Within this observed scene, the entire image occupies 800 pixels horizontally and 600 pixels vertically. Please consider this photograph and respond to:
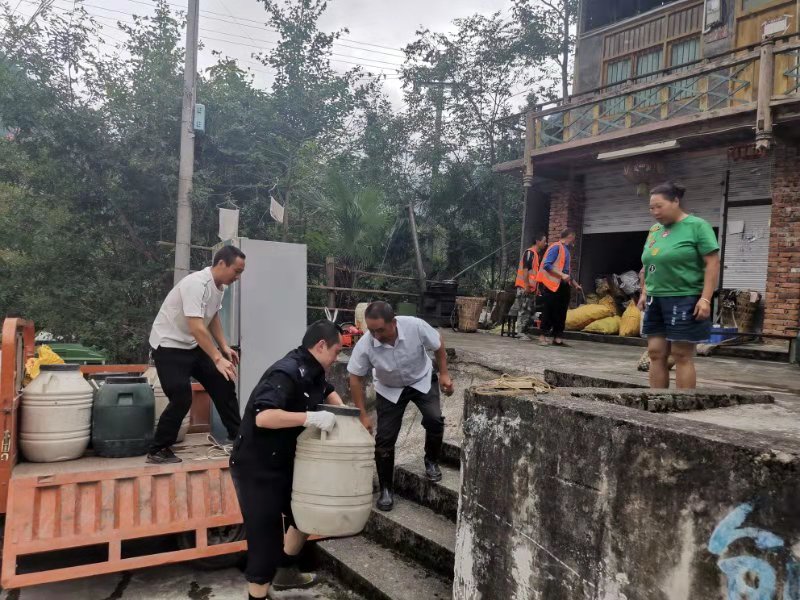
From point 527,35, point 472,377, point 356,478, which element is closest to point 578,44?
point 527,35

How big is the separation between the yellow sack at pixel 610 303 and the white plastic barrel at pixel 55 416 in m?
8.30

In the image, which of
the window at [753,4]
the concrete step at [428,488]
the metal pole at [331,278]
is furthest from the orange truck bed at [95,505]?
the window at [753,4]

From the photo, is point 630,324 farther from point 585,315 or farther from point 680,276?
point 680,276

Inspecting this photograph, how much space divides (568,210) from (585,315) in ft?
7.49

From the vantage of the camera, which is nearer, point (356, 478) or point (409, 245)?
point (356, 478)

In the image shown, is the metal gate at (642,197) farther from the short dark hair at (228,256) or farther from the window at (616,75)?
the short dark hair at (228,256)

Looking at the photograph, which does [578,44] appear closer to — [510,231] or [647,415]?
[510,231]

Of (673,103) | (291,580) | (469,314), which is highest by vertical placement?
(673,103)

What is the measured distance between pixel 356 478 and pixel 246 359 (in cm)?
308

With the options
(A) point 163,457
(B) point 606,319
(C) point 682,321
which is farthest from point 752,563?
(B) point 606,319

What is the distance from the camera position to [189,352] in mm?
4082

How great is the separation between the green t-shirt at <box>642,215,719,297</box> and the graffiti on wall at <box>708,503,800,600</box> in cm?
192

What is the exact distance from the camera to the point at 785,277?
7750 mm

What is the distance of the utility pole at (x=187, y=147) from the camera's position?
9.35 metres
